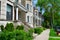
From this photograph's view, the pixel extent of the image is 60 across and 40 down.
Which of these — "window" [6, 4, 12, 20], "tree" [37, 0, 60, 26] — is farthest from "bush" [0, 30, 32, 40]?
"tree" [37, 0, 60, 26]

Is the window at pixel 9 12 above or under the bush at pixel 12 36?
above

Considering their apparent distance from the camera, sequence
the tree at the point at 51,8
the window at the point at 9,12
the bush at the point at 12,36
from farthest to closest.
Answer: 1. the tree at the point at 51,8
2. the window at the point at 9,12
3. the bush at the point at 12,36

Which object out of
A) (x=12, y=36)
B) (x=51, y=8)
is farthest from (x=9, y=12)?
(x=51, y=8)

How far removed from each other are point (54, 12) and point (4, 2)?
5359cm

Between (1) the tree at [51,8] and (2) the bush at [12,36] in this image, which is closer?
(2) the bush at [12,36]

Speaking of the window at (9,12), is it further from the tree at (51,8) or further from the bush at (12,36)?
the tree at (51,8)

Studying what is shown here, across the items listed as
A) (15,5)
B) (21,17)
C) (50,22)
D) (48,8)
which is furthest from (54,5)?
(15,5)

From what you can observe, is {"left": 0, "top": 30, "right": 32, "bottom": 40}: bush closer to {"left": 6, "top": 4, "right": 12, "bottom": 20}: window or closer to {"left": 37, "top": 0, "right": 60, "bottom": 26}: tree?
{"left": 6, "top": 4, "right": 12, "bottom": 20}: window

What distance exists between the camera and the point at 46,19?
84.1 meters

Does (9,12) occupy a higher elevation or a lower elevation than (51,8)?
lower

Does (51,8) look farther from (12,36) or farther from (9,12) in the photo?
(12,36)

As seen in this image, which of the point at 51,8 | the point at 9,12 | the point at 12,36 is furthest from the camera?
the point at 51,8

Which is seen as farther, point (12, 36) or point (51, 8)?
point (51, 8)

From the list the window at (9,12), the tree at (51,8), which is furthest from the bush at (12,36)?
the tree at (51,8)
